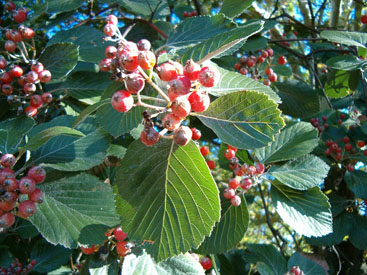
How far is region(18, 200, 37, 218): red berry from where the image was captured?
1.43 m

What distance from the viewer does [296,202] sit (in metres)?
1.87

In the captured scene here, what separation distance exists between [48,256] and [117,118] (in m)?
1.50

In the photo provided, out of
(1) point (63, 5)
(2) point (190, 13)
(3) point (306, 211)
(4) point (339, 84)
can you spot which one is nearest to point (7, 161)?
(1) point (63, 5)

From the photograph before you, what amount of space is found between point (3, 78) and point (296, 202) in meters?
1.81

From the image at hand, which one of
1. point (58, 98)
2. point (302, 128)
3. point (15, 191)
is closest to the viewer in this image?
point (15, 191)

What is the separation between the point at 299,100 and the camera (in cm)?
285

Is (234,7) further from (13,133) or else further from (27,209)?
(27,209)

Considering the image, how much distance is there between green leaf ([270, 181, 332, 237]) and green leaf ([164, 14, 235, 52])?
100cm

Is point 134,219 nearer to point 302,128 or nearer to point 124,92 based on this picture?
point 124,92

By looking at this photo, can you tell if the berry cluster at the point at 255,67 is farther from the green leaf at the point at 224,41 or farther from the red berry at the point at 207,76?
the red berry at the point at 207,76

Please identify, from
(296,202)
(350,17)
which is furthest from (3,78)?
(350,17)

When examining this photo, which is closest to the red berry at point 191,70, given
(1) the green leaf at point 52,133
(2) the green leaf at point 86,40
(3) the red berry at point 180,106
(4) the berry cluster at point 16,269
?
(3) the red berry at point 180,106

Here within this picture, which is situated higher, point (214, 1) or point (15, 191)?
point (214, 1)

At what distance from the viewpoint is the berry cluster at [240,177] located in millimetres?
1850
